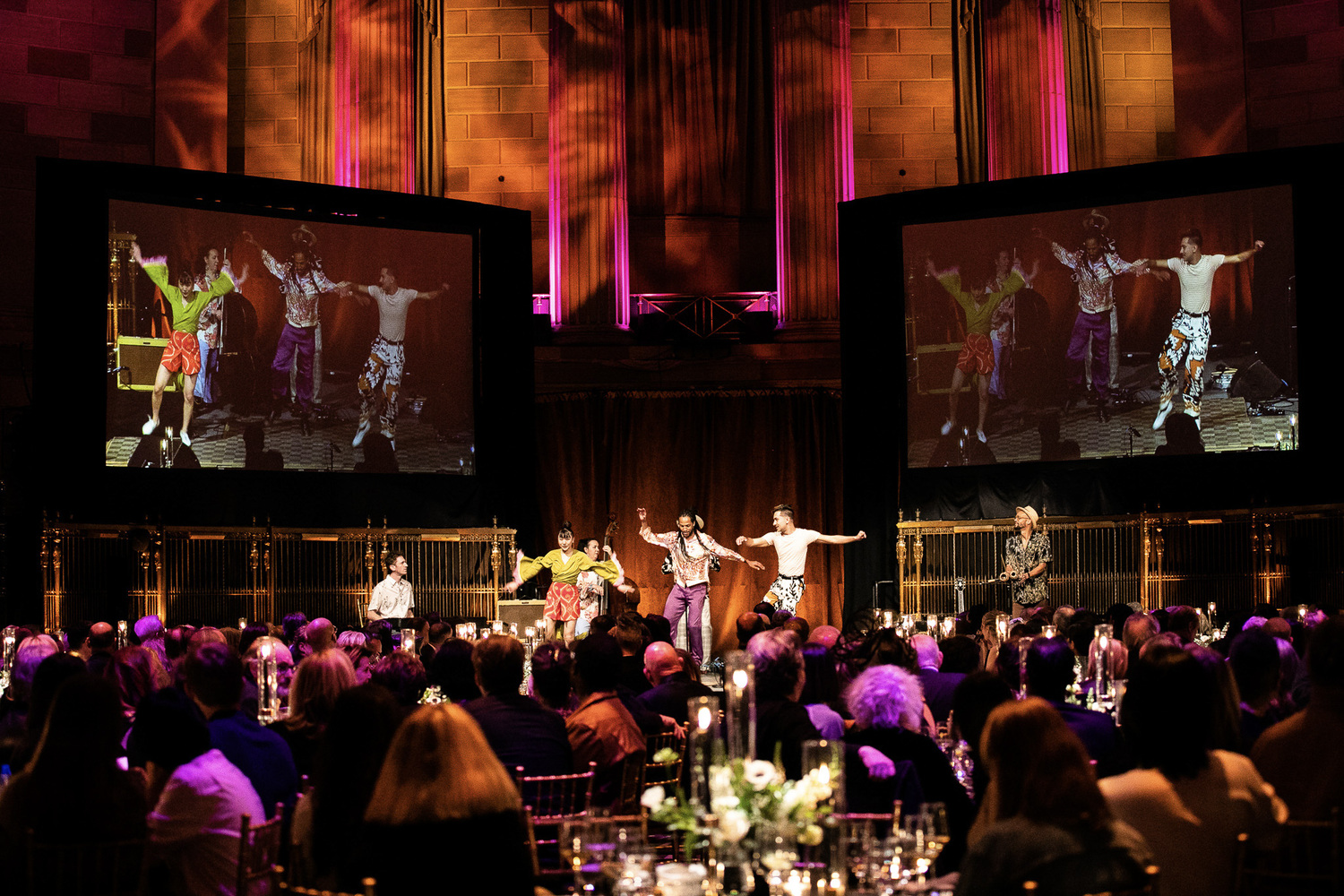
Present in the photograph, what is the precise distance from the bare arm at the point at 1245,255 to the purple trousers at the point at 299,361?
10.3 meters

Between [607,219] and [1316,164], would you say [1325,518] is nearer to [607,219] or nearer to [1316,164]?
[1316,164]

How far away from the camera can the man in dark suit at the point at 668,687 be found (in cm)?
682

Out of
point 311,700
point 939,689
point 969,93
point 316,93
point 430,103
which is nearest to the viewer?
point 311,700

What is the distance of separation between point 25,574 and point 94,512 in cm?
96

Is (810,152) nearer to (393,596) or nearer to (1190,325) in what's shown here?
(1190,325)

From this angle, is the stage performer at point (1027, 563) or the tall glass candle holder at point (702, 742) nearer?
the tall glass candle holder at point (702, 742)

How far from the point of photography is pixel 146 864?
4.35 meters

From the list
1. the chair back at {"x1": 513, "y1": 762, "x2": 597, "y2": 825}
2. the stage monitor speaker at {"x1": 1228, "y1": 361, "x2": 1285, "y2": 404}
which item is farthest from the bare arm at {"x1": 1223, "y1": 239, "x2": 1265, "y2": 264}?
the chair back at {"x1": 513, "y1": 762, "x2": 597, "y2": 825}

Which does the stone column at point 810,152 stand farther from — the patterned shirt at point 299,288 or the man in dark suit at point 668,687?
the man in dark suit at point 668,687

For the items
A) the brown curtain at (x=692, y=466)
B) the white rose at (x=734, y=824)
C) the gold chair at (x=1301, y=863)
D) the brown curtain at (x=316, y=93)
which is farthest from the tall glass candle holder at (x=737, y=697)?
the brown curtain at (x=316, y=93)

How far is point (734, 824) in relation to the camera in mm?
3588

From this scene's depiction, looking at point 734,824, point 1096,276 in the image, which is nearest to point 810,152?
point 1096,276

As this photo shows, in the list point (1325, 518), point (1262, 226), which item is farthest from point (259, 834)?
point (1262, 226)

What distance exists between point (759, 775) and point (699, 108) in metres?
18.0
